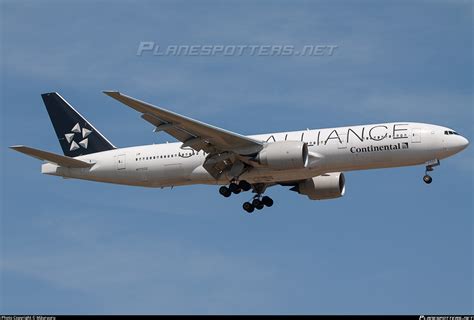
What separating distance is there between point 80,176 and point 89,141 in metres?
2.41

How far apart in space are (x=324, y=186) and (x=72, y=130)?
13947mm

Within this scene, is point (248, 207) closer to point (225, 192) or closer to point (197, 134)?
point (225, 192)

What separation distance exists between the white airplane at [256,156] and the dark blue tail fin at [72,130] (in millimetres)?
666

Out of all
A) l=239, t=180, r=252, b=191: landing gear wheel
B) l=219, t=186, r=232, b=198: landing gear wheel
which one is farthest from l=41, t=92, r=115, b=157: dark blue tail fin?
l=239, t=180, r=252, b=191: landing gear wheel

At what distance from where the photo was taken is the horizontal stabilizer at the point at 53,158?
177ft

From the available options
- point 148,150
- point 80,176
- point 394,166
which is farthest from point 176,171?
point 394,166

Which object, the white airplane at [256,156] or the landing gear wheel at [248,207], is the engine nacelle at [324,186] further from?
the landing gear wheel at [248,207]

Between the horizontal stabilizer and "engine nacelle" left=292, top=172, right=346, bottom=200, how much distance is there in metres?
11.2

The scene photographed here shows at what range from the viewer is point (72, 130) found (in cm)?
6016

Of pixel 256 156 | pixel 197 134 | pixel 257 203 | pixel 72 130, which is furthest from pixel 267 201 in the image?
pixel 72 130

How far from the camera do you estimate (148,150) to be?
5634cm

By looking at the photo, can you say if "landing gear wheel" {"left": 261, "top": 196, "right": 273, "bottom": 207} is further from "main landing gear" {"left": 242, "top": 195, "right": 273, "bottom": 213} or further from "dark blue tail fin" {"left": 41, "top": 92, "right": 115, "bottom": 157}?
"dark blue tail fin" {"left": 41, "top": 92, "right": 115, "bottom": 157}

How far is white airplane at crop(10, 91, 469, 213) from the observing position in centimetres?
5197

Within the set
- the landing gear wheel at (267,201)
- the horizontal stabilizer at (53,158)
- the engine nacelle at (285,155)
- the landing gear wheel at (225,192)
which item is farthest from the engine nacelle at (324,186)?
the horizontal stabilizer at (53,158)
